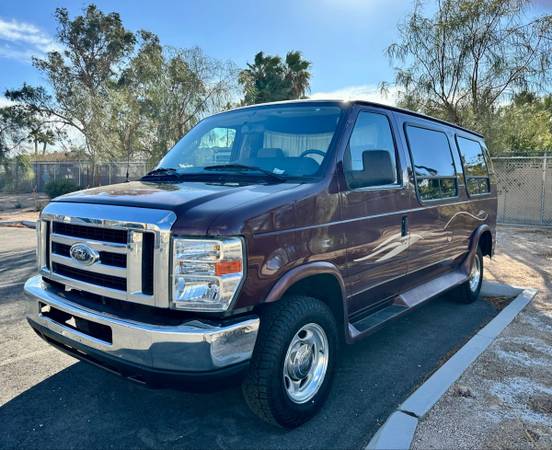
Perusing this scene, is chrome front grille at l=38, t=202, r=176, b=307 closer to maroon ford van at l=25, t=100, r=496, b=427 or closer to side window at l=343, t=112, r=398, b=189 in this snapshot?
maroon ford van at l=25, t=100, r=496, b=427

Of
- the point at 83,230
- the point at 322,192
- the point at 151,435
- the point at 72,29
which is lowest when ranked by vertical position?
the point at 151,435

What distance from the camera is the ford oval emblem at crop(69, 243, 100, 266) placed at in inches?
105

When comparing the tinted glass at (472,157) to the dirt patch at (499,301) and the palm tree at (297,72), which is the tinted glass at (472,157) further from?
the palm tree at (297,72)

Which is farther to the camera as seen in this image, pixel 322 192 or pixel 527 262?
pixel 527 262

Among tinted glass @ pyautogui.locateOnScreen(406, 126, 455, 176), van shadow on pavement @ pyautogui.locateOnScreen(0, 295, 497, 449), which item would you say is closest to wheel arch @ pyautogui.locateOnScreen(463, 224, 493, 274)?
tinted glass @ pyautogui.locateOnScreen(406, 126, 455, 176)

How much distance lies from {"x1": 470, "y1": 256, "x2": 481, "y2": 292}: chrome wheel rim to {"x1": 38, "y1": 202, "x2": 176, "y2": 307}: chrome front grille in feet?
15.5

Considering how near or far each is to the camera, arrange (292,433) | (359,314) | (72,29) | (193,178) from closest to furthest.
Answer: (292,433) < (193,178) < (359,314) < (72,29)

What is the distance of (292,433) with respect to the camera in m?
2.86

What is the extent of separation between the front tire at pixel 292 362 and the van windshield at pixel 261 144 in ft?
3.28

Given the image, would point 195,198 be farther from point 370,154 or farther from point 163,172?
point 370,154

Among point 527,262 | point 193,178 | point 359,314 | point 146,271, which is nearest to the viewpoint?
point 146,271

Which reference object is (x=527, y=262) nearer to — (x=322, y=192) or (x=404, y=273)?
(x=404, y=273)

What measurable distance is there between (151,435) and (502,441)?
2.21 meters

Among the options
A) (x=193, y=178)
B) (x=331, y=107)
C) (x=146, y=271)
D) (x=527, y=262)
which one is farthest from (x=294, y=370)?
(x=527, y=262)
